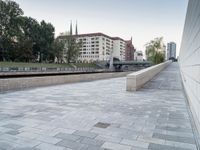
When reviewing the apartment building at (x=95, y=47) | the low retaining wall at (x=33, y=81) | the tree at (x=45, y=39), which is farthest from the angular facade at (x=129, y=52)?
the low retaining wall at (x=33, y=81)

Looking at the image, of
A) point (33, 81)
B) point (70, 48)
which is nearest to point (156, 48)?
point (70, 48)

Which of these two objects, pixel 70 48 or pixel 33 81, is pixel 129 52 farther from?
pixel 33 81

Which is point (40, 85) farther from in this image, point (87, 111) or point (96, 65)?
point (96, 65)

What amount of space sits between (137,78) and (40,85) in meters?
6.07

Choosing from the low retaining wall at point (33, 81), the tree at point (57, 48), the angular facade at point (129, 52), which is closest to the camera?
the low retaining wall at point (33, 81)

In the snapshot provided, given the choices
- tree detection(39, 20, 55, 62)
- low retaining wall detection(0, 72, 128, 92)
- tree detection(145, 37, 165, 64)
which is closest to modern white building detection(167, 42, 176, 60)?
tree detection(145, 37, 165, 64)

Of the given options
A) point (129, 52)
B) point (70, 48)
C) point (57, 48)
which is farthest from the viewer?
point (129, 52)

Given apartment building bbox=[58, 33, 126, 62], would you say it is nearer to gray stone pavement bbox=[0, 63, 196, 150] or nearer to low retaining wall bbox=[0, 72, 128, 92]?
low retaining wall bbox=[0, 72, 128, 92]

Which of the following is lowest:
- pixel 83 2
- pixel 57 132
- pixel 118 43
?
pixel 57 132

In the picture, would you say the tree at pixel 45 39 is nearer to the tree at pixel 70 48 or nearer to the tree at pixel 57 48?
the tree at pixel 57 48

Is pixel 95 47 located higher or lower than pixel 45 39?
higher

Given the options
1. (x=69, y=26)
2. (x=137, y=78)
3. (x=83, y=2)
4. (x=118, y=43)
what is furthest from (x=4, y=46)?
(x=118, y=43)

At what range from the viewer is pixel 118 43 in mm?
108500

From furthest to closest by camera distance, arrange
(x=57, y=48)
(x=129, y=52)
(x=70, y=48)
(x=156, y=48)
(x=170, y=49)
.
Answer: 1. (x=129, y=52)
2. (x=170, y=49)
3. (x=70, y=48)
4. (x=57, y=48)
5. (x=156, y=48)
